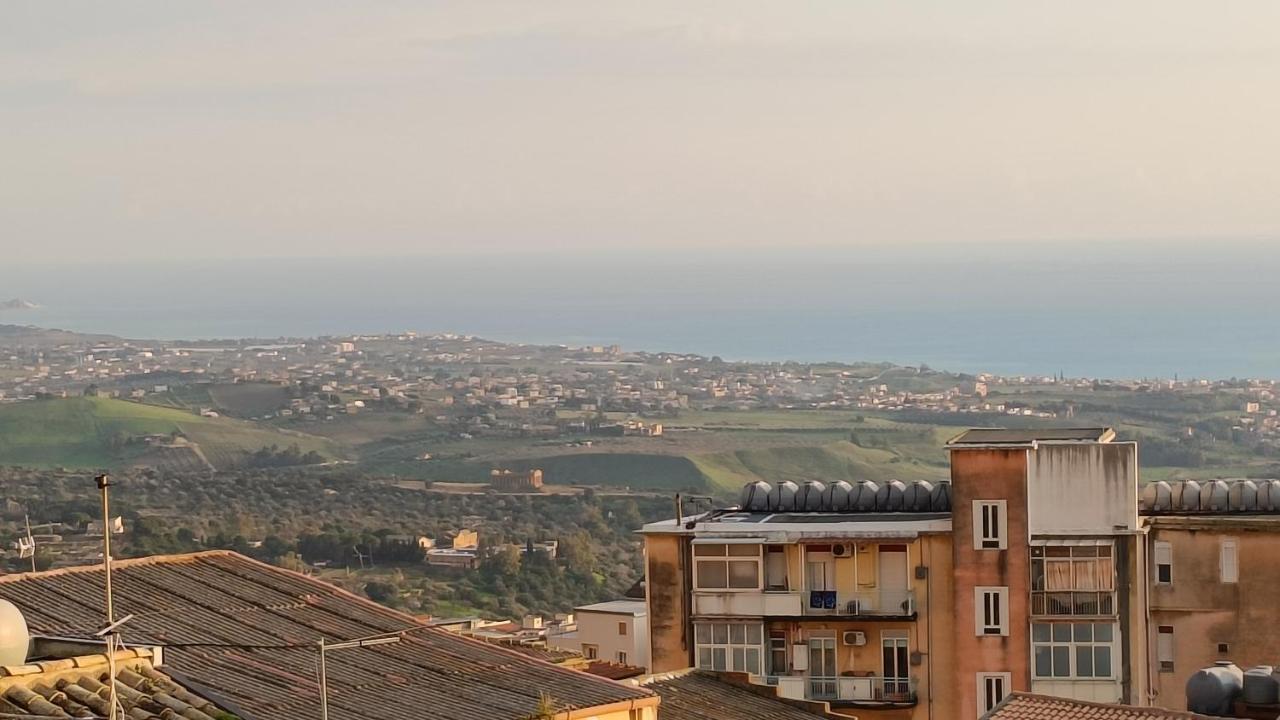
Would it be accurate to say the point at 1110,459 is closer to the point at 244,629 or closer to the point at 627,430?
the point at 244,629

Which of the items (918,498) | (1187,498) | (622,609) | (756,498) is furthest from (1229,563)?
(622,609)

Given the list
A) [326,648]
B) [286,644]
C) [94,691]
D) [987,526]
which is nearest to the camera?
[94,691]

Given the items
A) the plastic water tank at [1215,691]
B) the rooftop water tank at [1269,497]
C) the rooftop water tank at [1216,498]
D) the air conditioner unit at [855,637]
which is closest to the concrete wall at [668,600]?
the air conditioner unit at [855,637]

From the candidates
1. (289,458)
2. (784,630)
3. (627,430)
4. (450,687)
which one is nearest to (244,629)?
(450,687)

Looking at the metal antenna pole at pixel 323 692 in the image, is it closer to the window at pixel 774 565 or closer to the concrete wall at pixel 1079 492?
the window at pixel 774 565

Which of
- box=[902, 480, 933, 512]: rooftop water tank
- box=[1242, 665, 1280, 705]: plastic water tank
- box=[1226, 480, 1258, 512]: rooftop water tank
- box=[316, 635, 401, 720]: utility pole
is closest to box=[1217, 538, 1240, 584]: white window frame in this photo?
box=[1226, 480, 1258, 512]: rooftop water tank

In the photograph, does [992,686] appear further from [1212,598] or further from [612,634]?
[612,634]

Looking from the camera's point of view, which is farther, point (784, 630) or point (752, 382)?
point (752, 382)
